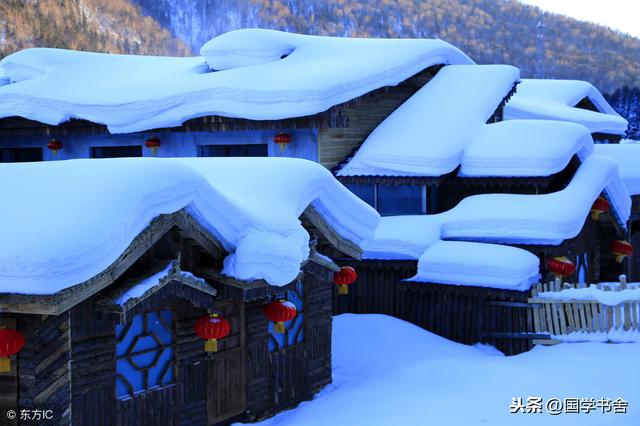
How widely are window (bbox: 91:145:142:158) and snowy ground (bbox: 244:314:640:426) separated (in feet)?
26.8

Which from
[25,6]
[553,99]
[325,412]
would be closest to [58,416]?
[325,412]

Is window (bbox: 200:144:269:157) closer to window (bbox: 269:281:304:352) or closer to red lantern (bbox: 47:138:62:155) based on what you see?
red lantern (bbox: 47:138:62:155)

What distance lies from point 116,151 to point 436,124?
8623mm

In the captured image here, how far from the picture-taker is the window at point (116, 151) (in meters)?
21.8

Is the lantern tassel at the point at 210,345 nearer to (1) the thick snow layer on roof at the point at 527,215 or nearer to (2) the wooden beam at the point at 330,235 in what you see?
(2) the wooden beam at the point at 330,235

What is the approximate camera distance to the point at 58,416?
28.2 ft

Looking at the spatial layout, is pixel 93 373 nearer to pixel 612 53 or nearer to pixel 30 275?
pixel 30 275

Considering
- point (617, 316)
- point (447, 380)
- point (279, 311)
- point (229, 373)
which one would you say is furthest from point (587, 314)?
point (229, 373)

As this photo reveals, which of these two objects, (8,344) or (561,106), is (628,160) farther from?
(8,344)

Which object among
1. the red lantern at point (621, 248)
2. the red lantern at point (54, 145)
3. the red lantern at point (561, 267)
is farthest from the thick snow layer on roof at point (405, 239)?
the red lantern at point (54, 145)

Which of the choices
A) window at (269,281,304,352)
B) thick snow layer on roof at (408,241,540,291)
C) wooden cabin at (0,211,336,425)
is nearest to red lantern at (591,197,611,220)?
thick snow layer on roof at (408,241,540,291)

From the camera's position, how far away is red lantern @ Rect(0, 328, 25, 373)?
814 cm

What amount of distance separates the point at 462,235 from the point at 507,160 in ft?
7.43

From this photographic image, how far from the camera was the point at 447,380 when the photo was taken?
1334 cm
